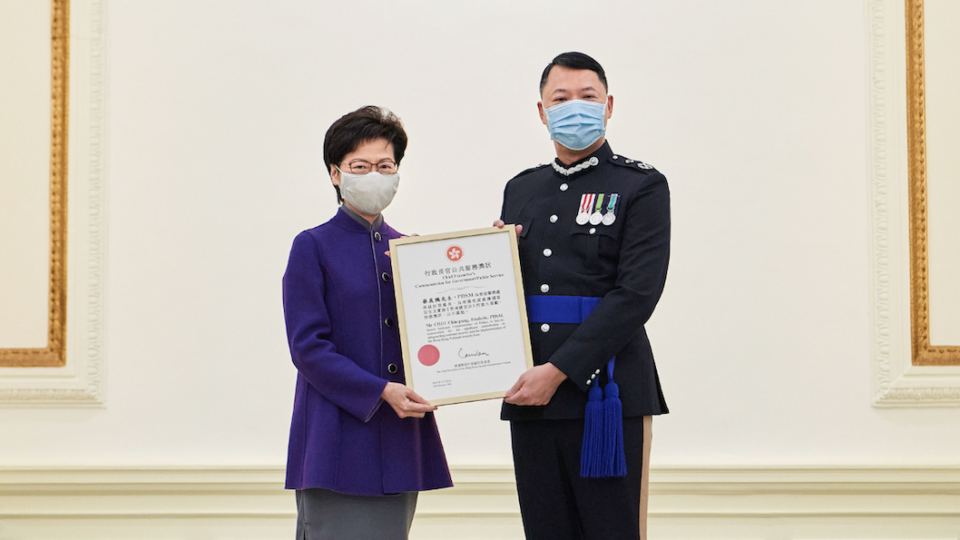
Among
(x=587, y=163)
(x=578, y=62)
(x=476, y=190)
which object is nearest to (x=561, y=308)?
(x=587, y=163)

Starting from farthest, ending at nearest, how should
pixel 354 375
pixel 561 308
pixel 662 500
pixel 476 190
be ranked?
pixel 476 190 → pixel 662 500 → pixel 561 308 → pixel 354 375

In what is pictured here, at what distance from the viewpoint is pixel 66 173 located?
333 centimetres

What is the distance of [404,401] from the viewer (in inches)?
70.8

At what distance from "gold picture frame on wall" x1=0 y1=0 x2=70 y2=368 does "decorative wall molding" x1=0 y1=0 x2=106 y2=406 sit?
0.02 metres

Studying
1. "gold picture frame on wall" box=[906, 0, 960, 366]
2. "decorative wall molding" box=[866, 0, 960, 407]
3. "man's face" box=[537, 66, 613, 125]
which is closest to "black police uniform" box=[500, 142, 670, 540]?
"man's face" box=[537, 66, 613, 125]

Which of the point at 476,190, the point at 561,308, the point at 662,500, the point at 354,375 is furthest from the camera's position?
the point at 476,190

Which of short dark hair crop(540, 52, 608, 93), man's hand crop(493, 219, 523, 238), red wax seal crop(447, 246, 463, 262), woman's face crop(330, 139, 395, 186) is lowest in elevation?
red wax seal crop(447, 246, 463, 262)

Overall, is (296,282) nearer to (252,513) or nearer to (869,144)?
(252,513)

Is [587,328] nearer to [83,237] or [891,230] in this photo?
[891,230]

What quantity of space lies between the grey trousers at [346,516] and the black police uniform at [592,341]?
330 millimetres

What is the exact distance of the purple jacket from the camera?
1805 millimetres

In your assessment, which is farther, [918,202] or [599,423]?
[918,202]

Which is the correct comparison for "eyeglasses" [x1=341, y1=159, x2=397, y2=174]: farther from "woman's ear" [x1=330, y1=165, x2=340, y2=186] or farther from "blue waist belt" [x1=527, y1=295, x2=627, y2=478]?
"blue waist belt" [x1=527, y1=295, x2=627, y2=478]

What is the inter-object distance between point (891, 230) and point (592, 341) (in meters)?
2.08
